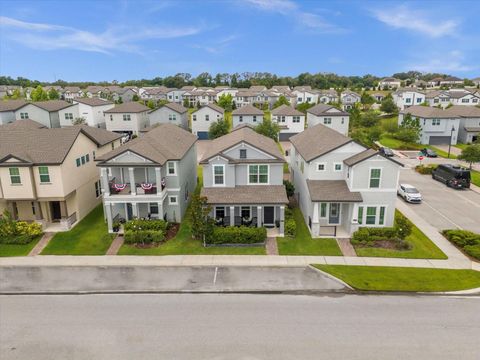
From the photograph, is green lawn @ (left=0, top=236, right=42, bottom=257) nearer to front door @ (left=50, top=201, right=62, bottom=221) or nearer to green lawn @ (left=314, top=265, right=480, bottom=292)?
front door @ (left=50, top=201, right=62, bottom=221)

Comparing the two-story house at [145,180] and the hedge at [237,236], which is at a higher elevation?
the two-story house at [145,180]

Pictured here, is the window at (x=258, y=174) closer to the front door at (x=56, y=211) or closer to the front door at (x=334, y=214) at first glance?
the front door at (x=334, y=214)

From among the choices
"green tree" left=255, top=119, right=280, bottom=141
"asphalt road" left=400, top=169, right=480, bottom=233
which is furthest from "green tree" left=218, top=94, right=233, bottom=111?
"asphalt road" left=400, top=169, right=480, bottom=233

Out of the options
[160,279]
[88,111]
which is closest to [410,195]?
[160,279]

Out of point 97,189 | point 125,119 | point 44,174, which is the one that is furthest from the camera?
point 125,119

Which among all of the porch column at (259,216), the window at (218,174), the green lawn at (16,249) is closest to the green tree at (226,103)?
the window at (218,174)

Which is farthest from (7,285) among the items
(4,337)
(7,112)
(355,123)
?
(355,123)

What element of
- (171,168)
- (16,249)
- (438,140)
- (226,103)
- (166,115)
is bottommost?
(16,249)

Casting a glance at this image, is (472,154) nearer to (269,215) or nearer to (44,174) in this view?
(269,215)
